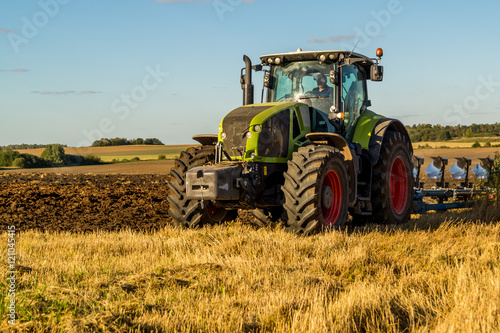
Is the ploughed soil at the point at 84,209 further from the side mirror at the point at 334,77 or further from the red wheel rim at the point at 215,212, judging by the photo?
the side mirror at the point at 334,77

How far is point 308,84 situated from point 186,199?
9.11 ft

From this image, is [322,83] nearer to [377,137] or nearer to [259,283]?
[377,137]

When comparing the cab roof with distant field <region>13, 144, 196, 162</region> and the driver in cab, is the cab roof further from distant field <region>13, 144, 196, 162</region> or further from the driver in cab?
distant field <region>13, 144, 196, 162</region>

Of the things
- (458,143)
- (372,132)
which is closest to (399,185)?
(372,132)

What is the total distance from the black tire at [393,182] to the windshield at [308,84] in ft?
4.49

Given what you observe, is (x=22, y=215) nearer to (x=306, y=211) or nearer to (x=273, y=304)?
(x=306, y=211)

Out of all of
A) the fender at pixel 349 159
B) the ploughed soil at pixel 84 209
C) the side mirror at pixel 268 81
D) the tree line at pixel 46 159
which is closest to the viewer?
the fender at pixel 349 159

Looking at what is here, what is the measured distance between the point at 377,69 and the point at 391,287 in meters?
5.00

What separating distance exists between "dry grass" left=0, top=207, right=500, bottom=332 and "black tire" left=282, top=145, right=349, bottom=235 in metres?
0.28

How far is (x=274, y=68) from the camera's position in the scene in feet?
31.8

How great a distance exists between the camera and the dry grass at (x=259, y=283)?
406cm

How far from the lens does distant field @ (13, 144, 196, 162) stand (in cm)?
4198

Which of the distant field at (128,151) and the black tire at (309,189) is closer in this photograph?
the black tire at (309,189)

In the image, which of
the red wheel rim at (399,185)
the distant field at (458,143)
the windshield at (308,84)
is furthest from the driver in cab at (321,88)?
the distant field at (458,143)
